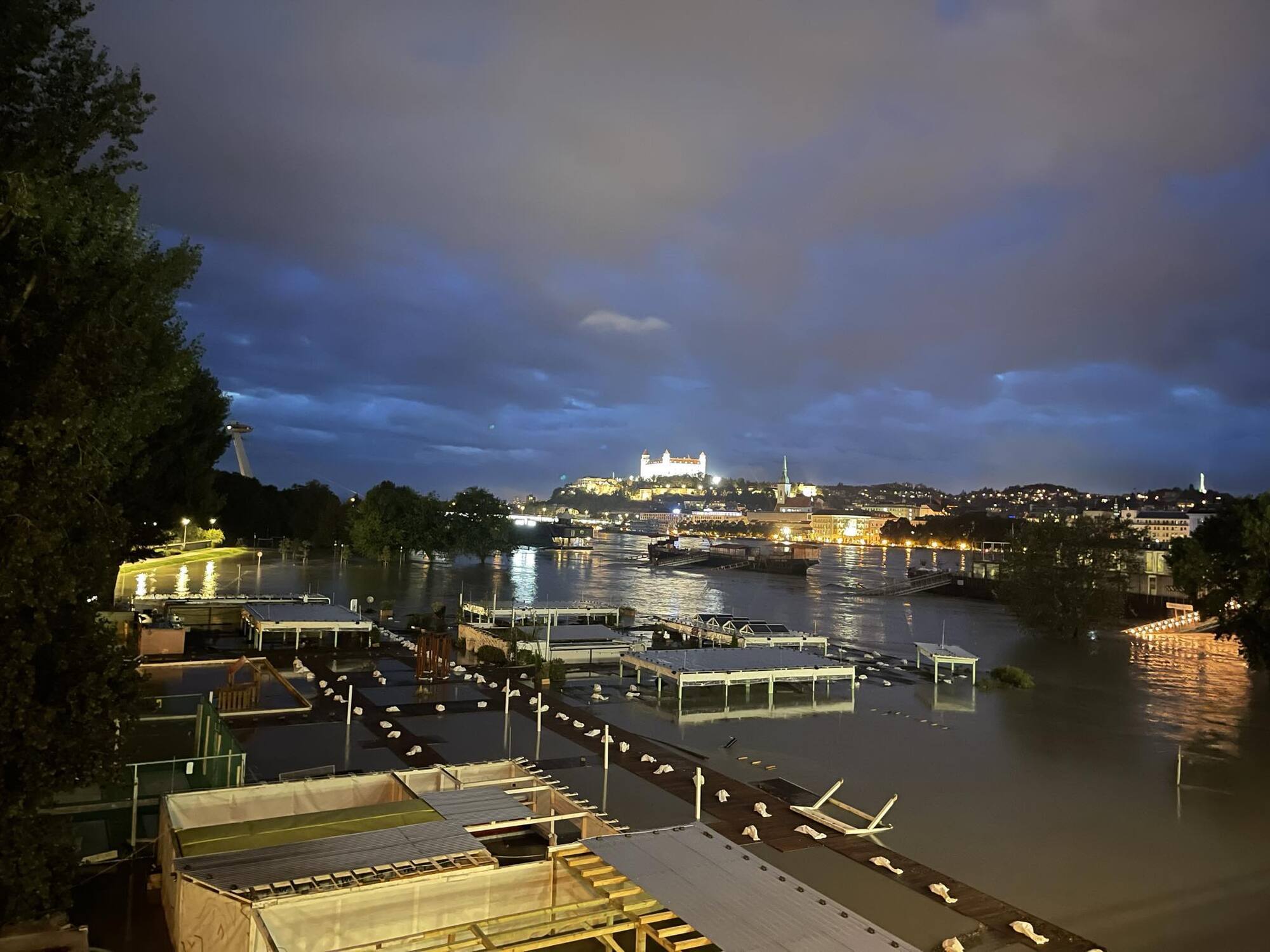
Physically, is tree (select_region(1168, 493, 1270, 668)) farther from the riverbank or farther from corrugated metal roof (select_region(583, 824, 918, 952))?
the riverbank

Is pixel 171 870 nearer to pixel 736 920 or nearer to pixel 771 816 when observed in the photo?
pixel 736 920

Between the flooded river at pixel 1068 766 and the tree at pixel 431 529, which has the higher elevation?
the tree at pixel 431 529

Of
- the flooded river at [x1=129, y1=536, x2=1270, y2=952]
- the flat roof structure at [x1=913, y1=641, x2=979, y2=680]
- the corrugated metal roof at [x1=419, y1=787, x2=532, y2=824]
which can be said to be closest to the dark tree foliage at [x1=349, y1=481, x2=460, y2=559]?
the flooded river at [x1=129, y1=536, x2=1270, y2=952]

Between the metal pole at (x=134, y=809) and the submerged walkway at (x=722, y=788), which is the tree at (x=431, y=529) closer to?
the submerged walkway at (x=722, y=788)

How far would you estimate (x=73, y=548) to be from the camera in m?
6.91

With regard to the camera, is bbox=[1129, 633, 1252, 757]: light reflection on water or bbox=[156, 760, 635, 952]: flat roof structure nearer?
bbox=[156, 760, 635, 952]: flat roof structure

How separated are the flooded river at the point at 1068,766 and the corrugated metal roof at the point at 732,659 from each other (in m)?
0.96

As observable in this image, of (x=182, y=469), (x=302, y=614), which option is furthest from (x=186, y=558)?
(x=182, y=469)

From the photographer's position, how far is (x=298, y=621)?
2669 centimetres

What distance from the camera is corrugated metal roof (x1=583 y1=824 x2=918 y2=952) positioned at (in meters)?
6.33

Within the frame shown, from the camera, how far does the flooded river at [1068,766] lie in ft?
37.4

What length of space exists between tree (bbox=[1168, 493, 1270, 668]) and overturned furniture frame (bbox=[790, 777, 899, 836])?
1351 centimetres

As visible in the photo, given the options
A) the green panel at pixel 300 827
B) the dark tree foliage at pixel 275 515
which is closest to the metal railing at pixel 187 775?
the green panel at pixel 300 827

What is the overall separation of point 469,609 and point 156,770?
74.8 feet
